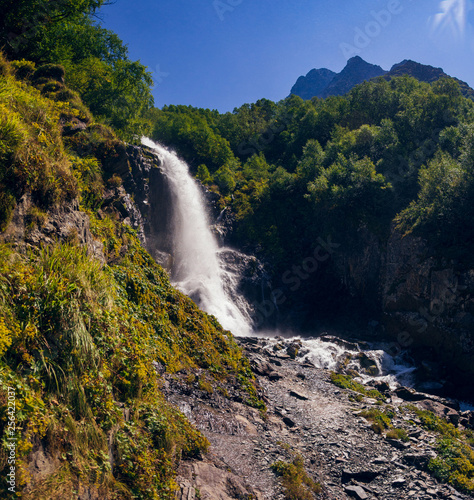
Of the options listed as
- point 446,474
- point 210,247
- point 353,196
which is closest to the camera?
point 446,474

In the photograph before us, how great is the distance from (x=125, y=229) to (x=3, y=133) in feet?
21.3

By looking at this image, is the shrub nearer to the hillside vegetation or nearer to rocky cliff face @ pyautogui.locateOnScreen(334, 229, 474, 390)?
the hillside vegetation

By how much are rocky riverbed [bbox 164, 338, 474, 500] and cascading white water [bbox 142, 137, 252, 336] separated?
1369 cm

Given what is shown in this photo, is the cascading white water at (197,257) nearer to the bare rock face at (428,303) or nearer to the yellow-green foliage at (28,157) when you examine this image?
the bare rock face at (428,303)

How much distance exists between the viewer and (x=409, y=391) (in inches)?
679

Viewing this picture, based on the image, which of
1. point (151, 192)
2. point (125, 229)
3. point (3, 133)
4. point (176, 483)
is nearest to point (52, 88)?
point (125, 229)

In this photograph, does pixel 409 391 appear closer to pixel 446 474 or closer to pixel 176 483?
pixel 446 474

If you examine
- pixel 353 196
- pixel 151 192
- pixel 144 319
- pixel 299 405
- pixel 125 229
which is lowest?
pixel 299 405

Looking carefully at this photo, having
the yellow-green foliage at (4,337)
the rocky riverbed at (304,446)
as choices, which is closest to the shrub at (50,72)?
the rocky riverbed at (304,446)

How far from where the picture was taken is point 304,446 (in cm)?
930

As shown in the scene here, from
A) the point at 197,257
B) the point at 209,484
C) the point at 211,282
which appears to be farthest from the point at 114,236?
the point at 197,257

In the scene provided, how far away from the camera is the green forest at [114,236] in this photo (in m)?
4.41

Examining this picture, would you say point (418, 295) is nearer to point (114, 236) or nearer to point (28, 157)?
point (114, 236)

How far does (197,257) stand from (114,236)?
69.4 feet
